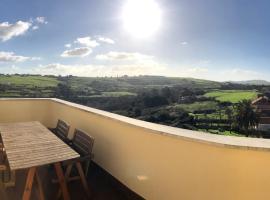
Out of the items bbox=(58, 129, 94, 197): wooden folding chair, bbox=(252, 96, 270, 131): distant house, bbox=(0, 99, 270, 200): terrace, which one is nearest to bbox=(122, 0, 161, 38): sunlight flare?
bbox=(0, 99, 270, 200): terrace

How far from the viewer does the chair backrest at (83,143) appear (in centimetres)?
287

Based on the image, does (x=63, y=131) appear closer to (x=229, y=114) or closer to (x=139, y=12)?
(x=139, y=12)

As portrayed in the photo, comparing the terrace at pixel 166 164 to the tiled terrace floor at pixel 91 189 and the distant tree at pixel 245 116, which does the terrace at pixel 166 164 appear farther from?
the distant tree at pixel 245 116

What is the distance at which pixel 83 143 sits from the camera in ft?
9.99

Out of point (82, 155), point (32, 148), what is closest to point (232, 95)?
point (82, 155)

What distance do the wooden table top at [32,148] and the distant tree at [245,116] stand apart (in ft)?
196

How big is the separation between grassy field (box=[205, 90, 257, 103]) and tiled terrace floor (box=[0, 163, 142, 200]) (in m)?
60.6

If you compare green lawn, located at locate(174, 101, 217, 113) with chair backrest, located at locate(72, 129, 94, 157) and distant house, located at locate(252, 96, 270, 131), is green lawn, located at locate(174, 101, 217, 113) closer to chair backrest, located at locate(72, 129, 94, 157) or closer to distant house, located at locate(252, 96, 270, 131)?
distant house, located at locate(252, 96, 270, 131)

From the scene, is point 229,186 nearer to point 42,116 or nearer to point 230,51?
point 42,116

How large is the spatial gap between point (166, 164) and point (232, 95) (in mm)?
65723

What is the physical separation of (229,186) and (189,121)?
49907mm

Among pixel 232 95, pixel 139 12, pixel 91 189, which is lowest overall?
pixel 232 95

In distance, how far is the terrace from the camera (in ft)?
5.83

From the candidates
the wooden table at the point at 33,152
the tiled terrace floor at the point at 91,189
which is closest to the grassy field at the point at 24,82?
the wooden table at the point at 33,152
